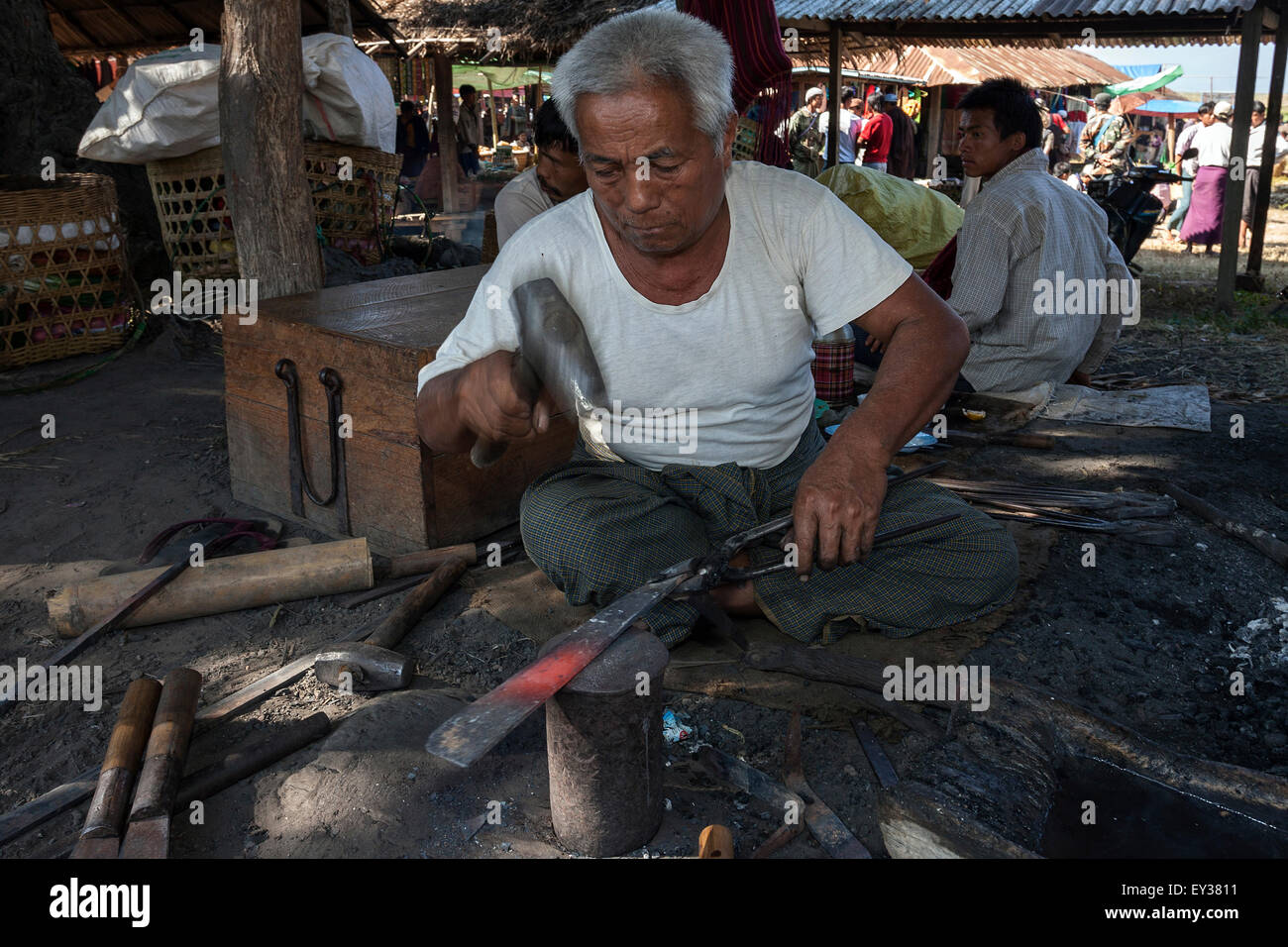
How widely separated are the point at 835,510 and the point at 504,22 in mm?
9739

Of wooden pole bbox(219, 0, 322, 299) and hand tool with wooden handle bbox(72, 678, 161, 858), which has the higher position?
wooden pole bbox(219, 0, 322, 299)

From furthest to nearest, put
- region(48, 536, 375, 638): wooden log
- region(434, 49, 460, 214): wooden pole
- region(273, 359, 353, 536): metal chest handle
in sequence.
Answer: region(434, 49, 460, 214): wooden pole < region(273, 359, 353, 536): metal chest handle < region(48, 536, 375, 638): wooden log

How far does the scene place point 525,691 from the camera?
1485 mm

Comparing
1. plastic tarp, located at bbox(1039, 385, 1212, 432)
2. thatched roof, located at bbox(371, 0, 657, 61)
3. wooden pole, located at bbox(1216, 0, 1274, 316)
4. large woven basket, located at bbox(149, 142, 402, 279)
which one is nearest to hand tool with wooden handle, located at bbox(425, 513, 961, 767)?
plastic tarp, located at bbox(1039, 385, 1212, 432)

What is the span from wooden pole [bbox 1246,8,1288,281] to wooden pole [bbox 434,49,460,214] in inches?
345

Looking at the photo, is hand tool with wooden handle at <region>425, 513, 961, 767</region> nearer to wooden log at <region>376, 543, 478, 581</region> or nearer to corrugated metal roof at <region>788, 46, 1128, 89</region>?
wooden log at <region>376, 543, 478, 581</region>

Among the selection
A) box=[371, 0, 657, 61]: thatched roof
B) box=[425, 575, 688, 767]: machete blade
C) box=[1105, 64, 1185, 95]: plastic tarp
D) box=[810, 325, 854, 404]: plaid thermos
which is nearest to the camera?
box=[425, 575, 688, 767]: machete blade

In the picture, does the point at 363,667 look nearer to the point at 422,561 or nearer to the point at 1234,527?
the point at 422,561

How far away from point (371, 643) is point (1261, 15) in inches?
303

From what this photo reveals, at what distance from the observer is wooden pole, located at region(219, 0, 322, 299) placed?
3.71m

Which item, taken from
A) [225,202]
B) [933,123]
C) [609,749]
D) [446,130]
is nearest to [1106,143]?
[933,123]

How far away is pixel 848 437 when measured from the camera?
2033 mm

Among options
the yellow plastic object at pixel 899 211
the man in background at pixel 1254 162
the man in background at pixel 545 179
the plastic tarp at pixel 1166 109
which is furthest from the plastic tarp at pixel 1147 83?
the man in background at pixel 545 179

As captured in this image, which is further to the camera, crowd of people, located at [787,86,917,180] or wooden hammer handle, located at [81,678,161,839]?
crowd of people, located at [787,86,917,180]
